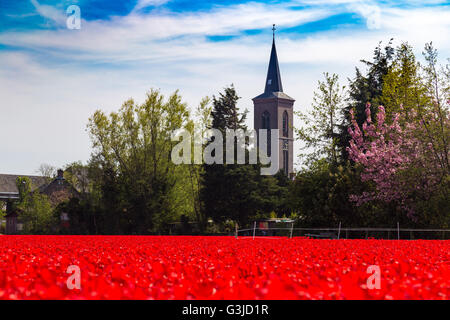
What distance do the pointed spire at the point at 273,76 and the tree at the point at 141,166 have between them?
225 ft

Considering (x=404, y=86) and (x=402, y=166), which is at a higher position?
(x=404, y=86)

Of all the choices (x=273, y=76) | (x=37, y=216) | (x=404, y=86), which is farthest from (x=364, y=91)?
(x=273, y=76)

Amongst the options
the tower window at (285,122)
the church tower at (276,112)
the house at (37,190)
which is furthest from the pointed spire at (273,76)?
the house at (37,190)

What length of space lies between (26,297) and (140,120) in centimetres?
4877

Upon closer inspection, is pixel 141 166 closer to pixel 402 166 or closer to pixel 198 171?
pixel 198 171

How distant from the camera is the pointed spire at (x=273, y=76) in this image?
390 feet

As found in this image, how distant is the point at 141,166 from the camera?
174 feet

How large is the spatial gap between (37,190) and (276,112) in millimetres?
63081

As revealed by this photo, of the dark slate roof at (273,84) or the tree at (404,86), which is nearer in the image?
the tree at (404,86)

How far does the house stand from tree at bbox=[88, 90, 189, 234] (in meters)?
6.96

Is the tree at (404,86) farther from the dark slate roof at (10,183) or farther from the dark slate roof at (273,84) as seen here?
the dark slate roof at (10,183)

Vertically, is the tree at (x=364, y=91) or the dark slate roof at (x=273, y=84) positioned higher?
the dark slate roof at (x=273, y=84)
